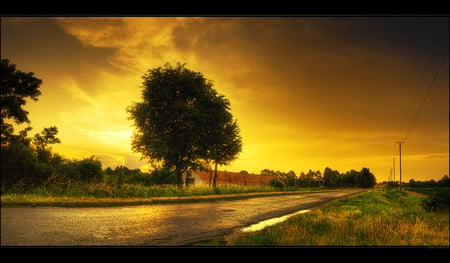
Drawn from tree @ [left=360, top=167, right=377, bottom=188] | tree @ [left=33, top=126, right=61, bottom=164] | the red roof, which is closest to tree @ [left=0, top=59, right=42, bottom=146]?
tree @ [left=33, top=126, right=61, bottom=164]

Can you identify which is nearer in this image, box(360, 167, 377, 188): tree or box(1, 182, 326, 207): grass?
box(1, 182, 326, 207): grass

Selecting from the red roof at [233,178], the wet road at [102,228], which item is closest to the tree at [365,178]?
the red roof at [233,178]

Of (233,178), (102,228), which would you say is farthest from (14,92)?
(233,178)

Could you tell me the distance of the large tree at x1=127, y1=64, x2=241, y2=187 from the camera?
28609 millimetres

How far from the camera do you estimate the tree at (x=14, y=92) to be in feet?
50.8

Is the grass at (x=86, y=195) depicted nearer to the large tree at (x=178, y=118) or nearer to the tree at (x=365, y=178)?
the large tree at (x=178, y=118)

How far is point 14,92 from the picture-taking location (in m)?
16.0

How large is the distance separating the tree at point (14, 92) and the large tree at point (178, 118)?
41.7 feet

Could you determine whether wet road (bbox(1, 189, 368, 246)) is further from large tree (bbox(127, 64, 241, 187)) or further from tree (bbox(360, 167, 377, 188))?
tree (bbox(360, 167, 377, 188))

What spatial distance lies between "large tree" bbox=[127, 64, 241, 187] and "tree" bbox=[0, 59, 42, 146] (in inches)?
500

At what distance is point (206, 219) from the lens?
1177 centimetres

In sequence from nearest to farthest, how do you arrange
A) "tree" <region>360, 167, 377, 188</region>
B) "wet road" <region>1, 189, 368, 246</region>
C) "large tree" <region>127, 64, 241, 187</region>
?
"wet road" <region>1, 189, 368, 246</region> → "large tree" <region>127, 64, 241, 187</region> → "tree" <region>360, 167, 377, 188</region>
